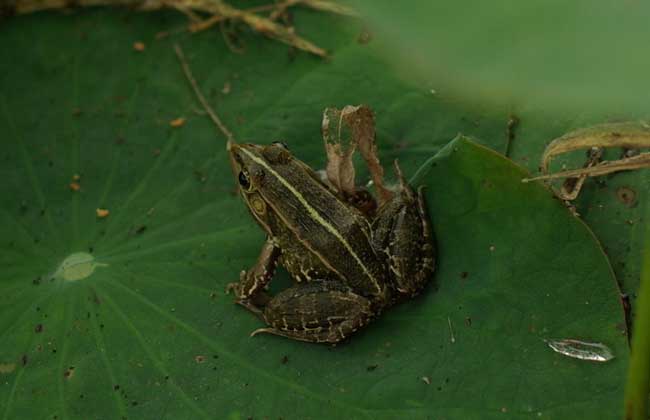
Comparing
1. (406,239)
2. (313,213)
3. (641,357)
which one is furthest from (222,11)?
(641,357)

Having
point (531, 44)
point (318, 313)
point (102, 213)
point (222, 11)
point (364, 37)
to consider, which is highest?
point (531, 44)

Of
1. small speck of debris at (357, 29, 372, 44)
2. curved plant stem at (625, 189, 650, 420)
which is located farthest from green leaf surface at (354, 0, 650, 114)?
small speck of debris at (357, 29, 372, 44)

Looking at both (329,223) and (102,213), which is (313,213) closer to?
(329,223)

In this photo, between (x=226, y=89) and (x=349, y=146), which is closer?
(x=349, y=146)

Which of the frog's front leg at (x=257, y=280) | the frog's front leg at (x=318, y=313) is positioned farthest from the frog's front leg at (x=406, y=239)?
the frog's front leg at (x=257, y=280)

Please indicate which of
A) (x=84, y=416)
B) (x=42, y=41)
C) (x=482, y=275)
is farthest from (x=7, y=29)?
(x=482, y=275)

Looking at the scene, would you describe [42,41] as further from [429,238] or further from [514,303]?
[514,303]
